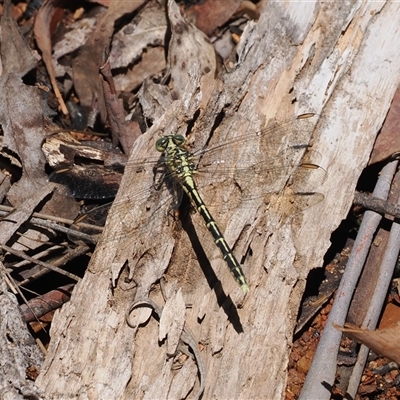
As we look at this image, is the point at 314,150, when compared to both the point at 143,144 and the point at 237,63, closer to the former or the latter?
the point at 237,63

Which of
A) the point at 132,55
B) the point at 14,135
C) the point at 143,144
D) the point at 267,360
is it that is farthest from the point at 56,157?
the point at 267,360

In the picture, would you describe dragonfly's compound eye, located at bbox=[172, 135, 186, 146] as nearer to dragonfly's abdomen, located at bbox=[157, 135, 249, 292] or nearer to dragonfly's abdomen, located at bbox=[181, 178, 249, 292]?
dragonfly's abdomen, located at bbox=[157, 135, 249, 292]

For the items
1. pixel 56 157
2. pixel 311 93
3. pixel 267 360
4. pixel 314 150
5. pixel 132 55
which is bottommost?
pixel 267 360

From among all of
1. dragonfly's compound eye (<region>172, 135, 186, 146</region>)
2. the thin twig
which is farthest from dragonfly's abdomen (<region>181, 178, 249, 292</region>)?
the thin twig

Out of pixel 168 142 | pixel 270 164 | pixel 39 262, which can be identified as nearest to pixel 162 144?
pixel 168 142

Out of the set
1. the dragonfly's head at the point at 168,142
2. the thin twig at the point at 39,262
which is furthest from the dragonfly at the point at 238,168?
the thin twig at the point at 39,262

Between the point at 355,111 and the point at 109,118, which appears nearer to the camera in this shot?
the point at 355,111

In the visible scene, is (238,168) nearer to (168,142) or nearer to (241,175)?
(241,175)
